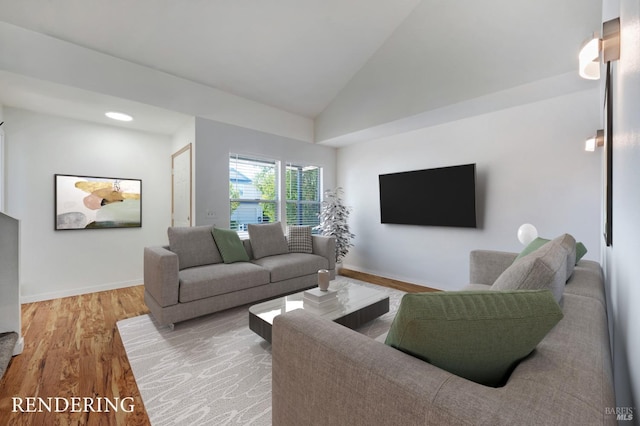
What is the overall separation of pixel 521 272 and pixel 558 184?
2753 mm

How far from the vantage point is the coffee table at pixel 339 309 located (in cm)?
207

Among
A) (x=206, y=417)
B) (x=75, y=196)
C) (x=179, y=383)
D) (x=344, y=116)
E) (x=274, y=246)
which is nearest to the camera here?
(x=206, y=417)

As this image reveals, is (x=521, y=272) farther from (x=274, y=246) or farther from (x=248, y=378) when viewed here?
(x=274, y=246)

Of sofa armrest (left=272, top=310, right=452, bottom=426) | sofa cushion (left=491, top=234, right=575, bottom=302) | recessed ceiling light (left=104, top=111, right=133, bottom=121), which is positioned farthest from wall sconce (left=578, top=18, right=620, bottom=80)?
recessed ceiling light (left=104, top=111, right=133, bottom=121)

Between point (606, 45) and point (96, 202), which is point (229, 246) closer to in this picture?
point (96, 202)

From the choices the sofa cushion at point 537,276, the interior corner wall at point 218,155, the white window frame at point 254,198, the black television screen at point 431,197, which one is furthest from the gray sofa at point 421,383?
the white window frame at point 254,198

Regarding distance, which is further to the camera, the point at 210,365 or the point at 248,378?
the point at 210,365

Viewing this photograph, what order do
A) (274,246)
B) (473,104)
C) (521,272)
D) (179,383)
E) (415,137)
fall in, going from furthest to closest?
(415,137) < (274,246) < (473,104) < (179,383) < (521,272)

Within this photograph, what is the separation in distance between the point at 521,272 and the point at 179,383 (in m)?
2.03

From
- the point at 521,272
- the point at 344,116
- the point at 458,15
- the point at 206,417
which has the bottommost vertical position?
the point at 206,417

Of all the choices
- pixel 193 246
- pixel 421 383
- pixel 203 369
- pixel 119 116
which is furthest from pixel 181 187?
pixel 421 383

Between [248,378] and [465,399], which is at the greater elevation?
[465,399]

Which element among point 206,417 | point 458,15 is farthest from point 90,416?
point 458,15

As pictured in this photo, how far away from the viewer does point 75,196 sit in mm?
3494
